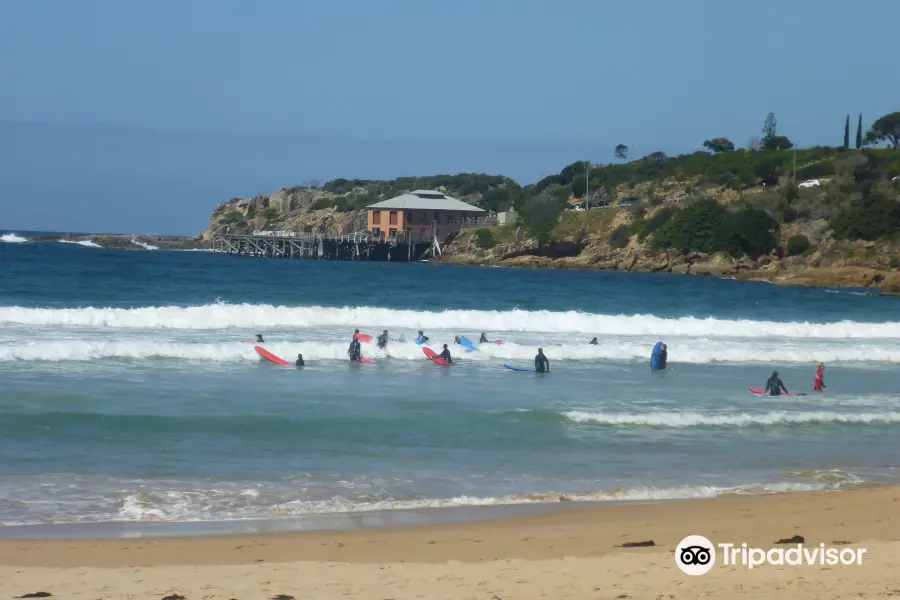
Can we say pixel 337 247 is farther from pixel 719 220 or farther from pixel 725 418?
pixel 725 418

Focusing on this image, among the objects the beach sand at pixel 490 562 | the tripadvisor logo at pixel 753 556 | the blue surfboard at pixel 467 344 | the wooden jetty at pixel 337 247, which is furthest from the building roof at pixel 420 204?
the tripadvisor logo at pixel 753 556

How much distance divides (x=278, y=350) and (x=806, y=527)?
58.7ft

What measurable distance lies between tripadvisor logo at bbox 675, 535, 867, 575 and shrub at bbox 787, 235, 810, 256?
76.7 metres

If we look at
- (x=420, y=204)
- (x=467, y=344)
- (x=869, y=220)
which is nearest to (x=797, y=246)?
(x=869, y=220)

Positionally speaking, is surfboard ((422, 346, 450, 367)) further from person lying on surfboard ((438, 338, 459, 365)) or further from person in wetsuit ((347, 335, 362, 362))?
person in wetsuit ((347, 335, 362, 362))

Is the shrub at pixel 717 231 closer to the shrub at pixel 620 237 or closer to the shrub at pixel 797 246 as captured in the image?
the shrub at pixel 797 246

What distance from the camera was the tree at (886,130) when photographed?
12138cm

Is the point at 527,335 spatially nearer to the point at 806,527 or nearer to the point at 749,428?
the point at 749,428

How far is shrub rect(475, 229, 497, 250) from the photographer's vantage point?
104 meters

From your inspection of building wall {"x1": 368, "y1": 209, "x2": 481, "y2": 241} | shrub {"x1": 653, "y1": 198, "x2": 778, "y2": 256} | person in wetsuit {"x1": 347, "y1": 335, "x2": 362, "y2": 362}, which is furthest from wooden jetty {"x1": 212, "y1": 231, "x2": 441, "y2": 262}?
person in wetsuit {"x1": 347, "y1": 335, "x2": 362, "y2": 362}

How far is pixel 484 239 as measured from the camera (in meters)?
106

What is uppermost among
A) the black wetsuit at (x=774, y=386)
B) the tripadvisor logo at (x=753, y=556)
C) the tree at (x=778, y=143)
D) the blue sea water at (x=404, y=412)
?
the tree at (x=778, y=143)

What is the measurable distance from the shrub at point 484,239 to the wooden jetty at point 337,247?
4977mm

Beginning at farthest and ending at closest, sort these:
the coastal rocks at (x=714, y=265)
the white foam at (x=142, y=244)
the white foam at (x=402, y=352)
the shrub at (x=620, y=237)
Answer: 1. the white foam at (x=142, y=244)
2. the shrub at (x=620, y=237)
3. the coastal rocks at (x=714, y=265)
4. the white foam at (x=402, y=352)
